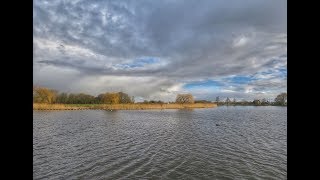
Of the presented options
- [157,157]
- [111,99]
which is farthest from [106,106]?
[157,157]

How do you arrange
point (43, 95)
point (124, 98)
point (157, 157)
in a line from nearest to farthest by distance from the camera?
1. point (157, 157)
2. point (43, 95)
3. point (124, 98)

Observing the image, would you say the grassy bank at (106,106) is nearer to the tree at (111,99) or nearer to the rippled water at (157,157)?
the tree at (111,99)

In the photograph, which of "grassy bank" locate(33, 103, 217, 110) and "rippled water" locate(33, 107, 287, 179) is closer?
"rippled water" locate(33, 107, 287, 179)

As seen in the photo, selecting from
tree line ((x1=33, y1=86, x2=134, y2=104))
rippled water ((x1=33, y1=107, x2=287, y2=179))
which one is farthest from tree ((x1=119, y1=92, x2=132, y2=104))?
rippled water ((x1=33, y1=107, x2=287, y2=179))

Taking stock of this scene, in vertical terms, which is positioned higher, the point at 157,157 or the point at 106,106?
the point at 106,106

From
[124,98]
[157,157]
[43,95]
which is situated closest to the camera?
[157,157]

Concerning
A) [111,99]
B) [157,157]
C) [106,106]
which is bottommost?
[157,157]

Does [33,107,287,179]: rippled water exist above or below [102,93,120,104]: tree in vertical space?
below

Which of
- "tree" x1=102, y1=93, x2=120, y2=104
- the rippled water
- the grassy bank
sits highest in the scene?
"tree" x1=102, y1=93, x2=120, y2=104

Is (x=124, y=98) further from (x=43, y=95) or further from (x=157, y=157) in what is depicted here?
(x=157, y=157)

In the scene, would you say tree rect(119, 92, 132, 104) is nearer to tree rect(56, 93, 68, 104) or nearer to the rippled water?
tree rect(56, 93, 68, 104)

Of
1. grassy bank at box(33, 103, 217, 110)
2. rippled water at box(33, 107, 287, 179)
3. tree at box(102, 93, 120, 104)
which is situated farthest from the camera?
tree at box(102, 93, 120, 104)

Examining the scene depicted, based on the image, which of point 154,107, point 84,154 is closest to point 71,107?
point 154,107
